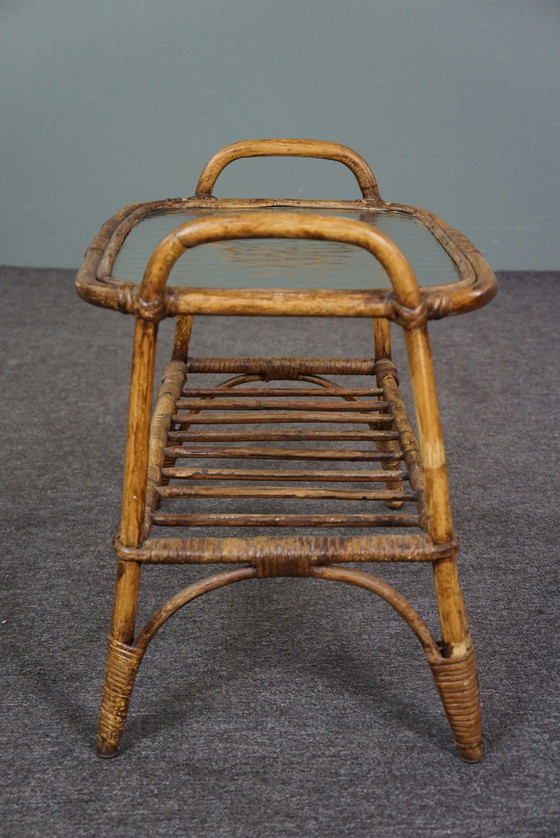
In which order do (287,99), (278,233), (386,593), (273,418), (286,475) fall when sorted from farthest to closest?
(287,99), (273,418), (286,475), (386,593), (278,233)

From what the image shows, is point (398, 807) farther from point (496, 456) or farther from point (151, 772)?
point (496, 456)

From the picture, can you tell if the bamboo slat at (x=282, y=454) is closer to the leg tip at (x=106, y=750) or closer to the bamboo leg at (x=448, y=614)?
the bamboo leg at (x=448, y=614)

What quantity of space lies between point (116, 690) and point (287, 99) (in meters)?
2.08

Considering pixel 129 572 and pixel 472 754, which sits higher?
pixel 129 572

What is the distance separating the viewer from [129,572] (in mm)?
1001

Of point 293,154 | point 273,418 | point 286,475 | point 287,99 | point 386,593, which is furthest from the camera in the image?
point 287,99

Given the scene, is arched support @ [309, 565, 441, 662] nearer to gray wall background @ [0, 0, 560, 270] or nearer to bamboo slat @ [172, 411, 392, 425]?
bamboo slat @ [172, 411, 392, 425]

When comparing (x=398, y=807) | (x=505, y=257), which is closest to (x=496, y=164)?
(x=505, y=257)

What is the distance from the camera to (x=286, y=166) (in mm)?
2781

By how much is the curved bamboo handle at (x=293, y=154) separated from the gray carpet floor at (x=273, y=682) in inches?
21.7

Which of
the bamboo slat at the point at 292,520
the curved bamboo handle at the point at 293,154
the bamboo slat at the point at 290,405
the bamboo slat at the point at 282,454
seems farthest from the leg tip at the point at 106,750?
the curved bamboo handle at the point at 293,154

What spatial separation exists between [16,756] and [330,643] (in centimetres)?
42

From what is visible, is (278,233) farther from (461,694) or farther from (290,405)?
(461,694)

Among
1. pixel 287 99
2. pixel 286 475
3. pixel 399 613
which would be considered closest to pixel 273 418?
pixel 286 475
